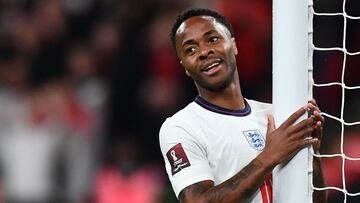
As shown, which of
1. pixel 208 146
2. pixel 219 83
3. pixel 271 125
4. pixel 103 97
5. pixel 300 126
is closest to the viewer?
pixel 300 126

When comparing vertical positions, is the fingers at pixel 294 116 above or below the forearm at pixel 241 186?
above

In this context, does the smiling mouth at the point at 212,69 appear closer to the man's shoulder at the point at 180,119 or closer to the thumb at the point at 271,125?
the man's shoulder at the point at 180,119

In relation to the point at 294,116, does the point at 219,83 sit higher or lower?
higher

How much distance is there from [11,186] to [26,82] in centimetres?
84

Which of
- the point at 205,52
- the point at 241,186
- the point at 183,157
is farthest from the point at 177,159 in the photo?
the point at 205,52

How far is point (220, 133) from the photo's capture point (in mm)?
3342

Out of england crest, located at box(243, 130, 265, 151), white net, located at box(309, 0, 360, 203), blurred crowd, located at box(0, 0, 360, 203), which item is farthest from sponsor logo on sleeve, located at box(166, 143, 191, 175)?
blurred crowd, located at box(0, 0, 360, 203)

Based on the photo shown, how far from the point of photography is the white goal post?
3.07 metres

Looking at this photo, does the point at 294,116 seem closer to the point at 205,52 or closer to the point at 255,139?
the point at 255,139

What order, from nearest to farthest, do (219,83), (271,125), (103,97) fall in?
1. (271,125)
2. (219,83)
3. (103,97)

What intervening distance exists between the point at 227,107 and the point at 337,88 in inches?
92.5

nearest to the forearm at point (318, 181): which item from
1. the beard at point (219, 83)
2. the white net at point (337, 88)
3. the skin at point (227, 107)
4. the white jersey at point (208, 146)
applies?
the skin at point (227, 107)

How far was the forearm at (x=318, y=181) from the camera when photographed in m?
3.35

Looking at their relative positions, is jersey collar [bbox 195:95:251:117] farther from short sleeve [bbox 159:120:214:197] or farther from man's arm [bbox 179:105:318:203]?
man's arm [bbox 179:105:318:203]
